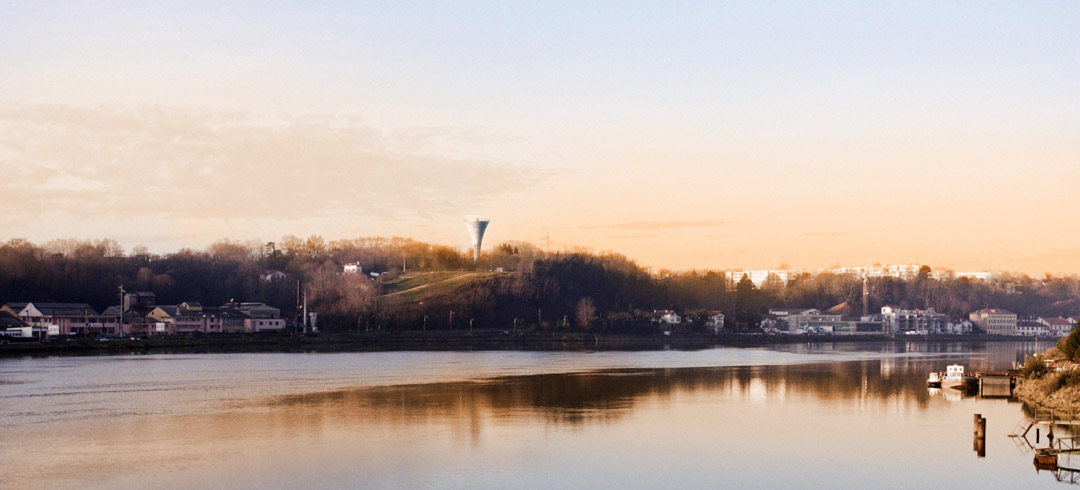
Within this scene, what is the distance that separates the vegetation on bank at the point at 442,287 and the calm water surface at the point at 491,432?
1521 inches

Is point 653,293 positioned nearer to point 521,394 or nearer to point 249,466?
point 521,394

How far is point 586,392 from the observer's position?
1161 inches

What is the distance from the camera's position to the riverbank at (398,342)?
50825mm

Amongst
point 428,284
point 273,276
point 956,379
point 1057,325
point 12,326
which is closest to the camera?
point 956,379

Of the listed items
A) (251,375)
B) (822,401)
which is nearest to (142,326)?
(251,375)

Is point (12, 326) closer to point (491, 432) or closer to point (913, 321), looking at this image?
point (491, 432)

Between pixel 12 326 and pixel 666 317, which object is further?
pixel 666 317

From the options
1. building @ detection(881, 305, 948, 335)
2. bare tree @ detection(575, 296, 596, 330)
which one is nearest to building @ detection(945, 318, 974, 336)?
building @ detection(881, 305, 948, 335)

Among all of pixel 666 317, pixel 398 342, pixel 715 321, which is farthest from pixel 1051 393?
pixel 715 321

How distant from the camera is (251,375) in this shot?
35.2m

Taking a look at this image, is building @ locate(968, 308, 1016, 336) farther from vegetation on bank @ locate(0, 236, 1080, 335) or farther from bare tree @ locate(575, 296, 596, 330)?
bare tree @ locate(575, 296, 596, 330)

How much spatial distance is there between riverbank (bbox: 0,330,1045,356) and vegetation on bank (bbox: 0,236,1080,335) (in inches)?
139

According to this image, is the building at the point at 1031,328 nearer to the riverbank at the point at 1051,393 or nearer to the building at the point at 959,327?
the building at the point at 959,327

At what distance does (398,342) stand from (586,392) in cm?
3787
